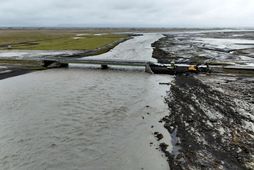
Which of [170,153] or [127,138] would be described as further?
[127,138]

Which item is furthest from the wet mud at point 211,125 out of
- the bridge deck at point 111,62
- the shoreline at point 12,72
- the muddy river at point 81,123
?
the shoreline at point 12,72

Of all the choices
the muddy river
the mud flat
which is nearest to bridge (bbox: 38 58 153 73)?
the muddy river

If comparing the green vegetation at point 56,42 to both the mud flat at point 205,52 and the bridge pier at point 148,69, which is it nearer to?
the mud flat at point 205,52

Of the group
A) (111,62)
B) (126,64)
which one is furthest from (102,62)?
(126,64)

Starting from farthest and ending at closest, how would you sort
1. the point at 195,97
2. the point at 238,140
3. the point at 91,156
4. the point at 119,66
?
the point at 119,66 < the point at 195,97 < the point at 238,140 < the point at 91,156

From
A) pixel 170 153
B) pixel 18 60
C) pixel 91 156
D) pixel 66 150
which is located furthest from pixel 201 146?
pixel 18 60

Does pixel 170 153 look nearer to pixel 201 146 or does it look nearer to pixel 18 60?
pixel 201 146
